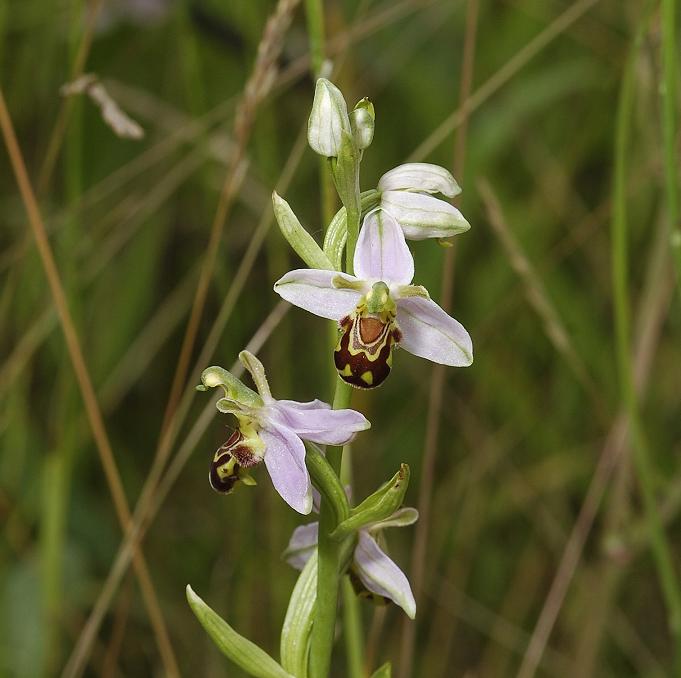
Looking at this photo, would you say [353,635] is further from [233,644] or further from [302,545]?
[233,644]

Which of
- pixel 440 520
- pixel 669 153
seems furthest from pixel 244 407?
pixel 440 520

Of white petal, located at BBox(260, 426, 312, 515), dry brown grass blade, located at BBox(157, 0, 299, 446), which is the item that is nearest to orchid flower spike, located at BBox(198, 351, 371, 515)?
white petal, located at BBox(260, 426, 312, 515)

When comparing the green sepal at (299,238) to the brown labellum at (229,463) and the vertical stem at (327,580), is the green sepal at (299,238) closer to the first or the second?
the vertical stem at (327,580)

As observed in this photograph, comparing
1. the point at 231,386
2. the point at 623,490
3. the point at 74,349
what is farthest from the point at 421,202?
the point at 623,490

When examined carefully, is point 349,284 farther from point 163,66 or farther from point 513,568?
point 163,66

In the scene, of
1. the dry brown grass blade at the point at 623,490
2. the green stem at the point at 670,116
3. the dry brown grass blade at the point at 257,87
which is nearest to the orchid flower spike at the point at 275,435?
the dry brown grass blade at the point at 257,87

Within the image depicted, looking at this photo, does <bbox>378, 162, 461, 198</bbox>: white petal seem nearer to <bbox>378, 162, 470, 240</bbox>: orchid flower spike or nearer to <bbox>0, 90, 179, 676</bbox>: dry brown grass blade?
<bbox>378, 162, 470, 240</bbox>: orchid flower spike
